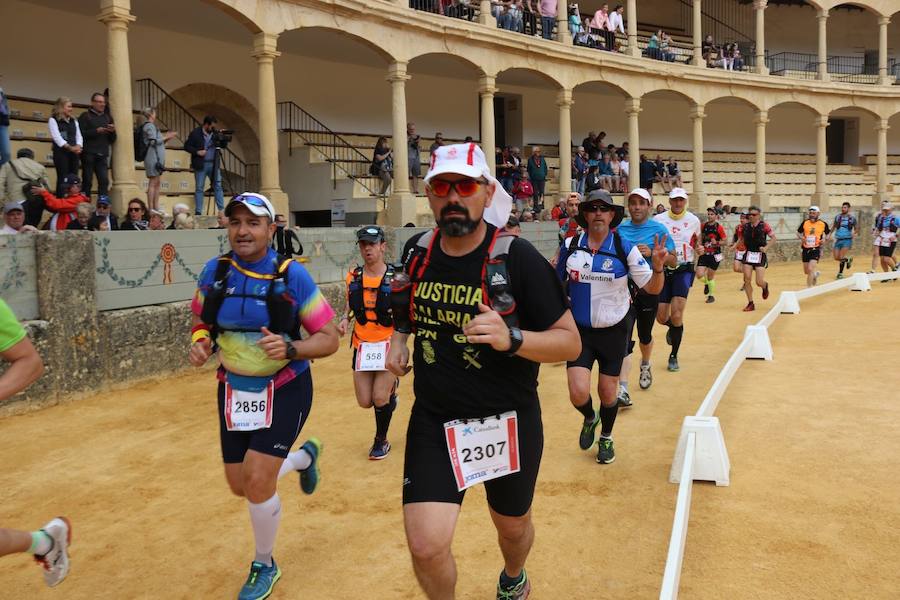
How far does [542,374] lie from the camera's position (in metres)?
9.19

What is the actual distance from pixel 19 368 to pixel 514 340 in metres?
1.93

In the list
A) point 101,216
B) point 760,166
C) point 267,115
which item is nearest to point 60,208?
point 101,216

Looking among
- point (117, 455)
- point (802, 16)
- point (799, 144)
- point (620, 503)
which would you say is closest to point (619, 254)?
point (620, 503)

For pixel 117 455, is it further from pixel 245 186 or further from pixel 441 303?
pixel 245 186

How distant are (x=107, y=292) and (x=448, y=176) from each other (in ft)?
22.5

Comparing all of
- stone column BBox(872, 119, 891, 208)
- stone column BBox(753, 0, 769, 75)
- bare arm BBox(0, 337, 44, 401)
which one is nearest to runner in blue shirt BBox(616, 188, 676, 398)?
bare arm BBox(0, 337, 44, 401)

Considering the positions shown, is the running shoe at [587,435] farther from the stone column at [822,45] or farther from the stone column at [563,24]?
the stone column at [822,45]

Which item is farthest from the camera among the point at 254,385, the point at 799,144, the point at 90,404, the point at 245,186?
the point at 799,144

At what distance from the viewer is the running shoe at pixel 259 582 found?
3680 mm

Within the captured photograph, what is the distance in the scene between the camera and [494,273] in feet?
9.18

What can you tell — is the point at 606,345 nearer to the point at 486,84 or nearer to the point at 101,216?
the point at 101,216

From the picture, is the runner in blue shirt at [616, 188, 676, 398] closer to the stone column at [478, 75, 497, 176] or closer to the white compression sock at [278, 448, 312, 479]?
the white compression sock at [278, 448, 312, 479]

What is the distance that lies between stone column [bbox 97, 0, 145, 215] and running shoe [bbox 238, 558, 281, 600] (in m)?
10.5

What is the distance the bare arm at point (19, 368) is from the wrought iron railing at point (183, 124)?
13.8 metres
